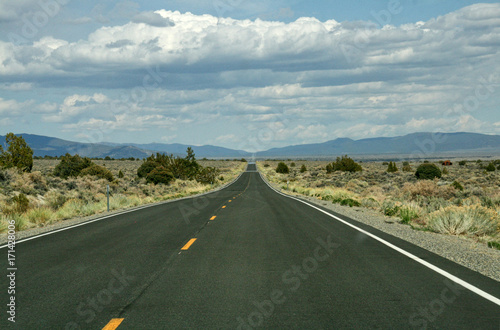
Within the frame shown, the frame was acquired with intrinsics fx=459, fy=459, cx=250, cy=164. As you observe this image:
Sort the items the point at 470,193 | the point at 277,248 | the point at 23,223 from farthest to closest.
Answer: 1. the point at 470,193
2. the point at 23,223
3. the point at 277,248

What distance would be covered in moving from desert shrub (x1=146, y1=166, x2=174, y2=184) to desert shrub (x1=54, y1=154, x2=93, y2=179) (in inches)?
277

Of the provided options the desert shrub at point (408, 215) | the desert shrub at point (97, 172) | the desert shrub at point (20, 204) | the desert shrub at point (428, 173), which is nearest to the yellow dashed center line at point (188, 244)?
the desert shrub at point (408, 215)

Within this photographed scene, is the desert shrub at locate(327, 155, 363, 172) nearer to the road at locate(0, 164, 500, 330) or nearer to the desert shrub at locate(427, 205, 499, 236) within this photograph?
the desert shrub at locate(427, 205, 499, 236)

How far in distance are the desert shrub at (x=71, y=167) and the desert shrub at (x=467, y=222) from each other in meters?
41.7

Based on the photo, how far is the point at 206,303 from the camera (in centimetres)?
601

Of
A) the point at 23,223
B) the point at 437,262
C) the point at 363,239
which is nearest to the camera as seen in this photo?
the point at 437,262

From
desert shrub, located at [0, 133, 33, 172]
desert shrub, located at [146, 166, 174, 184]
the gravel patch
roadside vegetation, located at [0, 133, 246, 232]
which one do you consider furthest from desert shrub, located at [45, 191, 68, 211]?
desert shrub, located at [146, 166, 174, 184]

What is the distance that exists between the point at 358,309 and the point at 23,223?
Result: 1415 cm

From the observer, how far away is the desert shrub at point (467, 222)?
12.9 m

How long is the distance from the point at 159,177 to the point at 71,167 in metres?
9.36

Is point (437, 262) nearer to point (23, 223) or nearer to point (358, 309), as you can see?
point (358, 309)

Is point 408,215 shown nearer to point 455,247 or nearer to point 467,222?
point 467,222

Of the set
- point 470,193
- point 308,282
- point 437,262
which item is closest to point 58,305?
point 308,282

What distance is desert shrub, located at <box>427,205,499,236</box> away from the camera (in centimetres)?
1295
